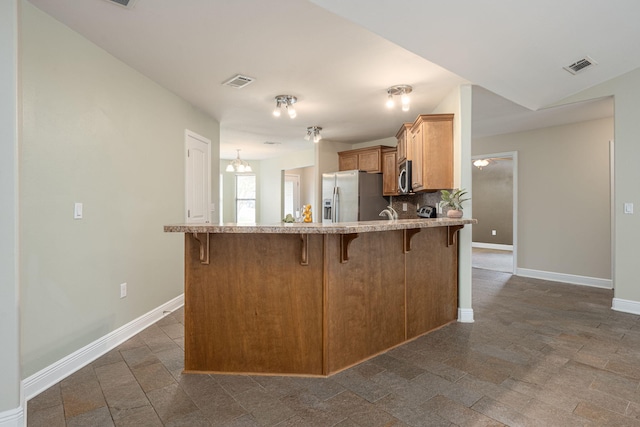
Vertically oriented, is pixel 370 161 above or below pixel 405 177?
above

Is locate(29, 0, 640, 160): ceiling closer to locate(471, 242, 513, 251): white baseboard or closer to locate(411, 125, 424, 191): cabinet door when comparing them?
locate(411, 125, 424, 191): cabinet door

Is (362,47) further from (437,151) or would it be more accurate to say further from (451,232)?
(451,232)

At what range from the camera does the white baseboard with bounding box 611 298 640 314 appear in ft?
12.0

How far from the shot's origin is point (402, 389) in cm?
211

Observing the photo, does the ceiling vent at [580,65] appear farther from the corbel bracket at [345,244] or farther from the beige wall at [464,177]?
the corbel bracket at [345,244]

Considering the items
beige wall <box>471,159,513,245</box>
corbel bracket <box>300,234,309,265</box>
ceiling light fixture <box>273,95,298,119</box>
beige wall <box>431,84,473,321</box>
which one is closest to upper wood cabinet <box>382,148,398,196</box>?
beige wall <box>431,84,473,321</box>

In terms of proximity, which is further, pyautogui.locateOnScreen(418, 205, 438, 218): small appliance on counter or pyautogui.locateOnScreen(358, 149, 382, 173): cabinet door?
pyautogui.locateOnScreen(358, 149, 382, 173): cabinet door

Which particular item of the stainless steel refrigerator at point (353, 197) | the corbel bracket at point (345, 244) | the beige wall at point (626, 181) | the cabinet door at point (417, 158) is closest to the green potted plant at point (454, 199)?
the cabinet door at point (417, 158)

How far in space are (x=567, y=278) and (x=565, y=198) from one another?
1263 millimetres

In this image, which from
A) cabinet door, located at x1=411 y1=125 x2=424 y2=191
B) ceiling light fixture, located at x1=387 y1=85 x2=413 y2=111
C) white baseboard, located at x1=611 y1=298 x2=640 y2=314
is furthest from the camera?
cabinet door, located at x1=411 y1=125 x2=424 y2=191

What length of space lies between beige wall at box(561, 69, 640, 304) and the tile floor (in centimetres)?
96

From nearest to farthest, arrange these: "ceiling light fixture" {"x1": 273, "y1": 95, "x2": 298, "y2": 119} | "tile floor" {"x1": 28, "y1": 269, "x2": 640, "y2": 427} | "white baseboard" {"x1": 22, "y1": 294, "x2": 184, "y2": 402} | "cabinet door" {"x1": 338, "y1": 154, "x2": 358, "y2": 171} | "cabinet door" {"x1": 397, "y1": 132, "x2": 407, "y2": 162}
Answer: "tile floor" {"x1": 28, "y1": 269, "x2": 640, "y2": 427} → "white baseboard" {"x1": 22, "y1": 294, "x2": 184, "y2": 402} → "ceiling light fixture" {"x1": 273, "y1": 95, "x2": 298, "y2": 119} → "cabinet door" {"x1": 397, "y1": 132, "x2": 407, "y2": 162} → "cabinet door" {"x1": 338, "y1": 154, "x2": 358, "y2": 171}

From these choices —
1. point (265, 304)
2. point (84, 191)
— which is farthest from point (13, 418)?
point (84, 191)

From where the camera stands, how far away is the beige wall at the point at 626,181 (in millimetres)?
3637
